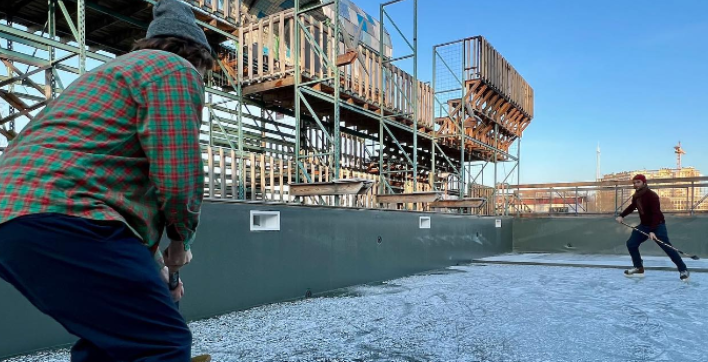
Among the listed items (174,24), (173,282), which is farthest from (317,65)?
(173,282)

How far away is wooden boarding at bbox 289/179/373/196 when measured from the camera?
6160 mm

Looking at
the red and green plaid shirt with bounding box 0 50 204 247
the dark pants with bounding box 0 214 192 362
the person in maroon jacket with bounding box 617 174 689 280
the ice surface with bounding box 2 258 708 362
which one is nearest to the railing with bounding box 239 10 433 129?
the ice surface with bounding box 2 258 708 362

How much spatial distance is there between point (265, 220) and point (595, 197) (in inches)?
422

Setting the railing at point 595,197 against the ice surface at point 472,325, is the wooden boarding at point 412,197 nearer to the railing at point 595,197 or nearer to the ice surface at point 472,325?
the ice surface at point 472,325

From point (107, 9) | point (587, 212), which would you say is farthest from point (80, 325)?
point (587, 212)

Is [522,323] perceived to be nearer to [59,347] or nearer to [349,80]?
[59,347]

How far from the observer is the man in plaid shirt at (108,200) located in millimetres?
1079

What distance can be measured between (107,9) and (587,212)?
11.7 m

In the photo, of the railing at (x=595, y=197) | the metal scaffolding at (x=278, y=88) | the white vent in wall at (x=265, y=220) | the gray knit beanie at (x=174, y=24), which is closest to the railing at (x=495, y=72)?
the metal scaffolding at (x=278, y=88)

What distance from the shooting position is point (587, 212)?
12.1 metres

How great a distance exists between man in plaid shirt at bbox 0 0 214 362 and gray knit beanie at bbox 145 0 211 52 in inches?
5.5

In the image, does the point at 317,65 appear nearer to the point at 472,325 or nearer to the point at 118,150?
the point at 472,325

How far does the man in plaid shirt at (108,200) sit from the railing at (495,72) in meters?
13.2

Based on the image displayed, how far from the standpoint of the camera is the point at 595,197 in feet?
41.2
